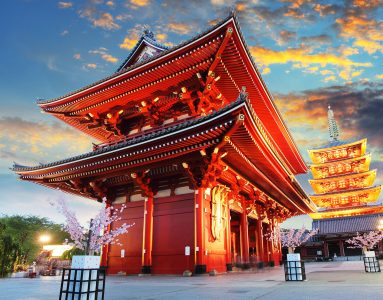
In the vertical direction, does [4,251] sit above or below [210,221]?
below

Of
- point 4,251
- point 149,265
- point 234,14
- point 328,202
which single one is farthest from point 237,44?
point 328,202

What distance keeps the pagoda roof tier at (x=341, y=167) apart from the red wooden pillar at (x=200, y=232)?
159 feet

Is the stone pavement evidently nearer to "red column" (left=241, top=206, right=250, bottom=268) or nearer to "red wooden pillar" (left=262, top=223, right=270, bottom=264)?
"red column" (left=241, top=206, right=250, bottom=268)

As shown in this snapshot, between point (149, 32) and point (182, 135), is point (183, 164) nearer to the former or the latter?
point (182, 135)

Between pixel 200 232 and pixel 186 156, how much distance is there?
4.06 m

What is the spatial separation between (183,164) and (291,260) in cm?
723

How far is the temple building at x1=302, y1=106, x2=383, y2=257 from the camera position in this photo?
52562 mm

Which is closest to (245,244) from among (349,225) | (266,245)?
(266,245)

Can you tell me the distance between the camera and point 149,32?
80.0 feet

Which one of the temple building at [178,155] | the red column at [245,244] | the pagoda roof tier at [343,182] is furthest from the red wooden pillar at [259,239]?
the pagoda roof tier at [343,182]

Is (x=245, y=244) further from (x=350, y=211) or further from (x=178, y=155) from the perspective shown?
(x=350, y=211)

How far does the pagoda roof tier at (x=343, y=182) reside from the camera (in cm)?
5634

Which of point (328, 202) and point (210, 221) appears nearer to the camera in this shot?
point (210, 221)

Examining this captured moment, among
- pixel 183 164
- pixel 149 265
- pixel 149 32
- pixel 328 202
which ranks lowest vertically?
pixel 149 265
